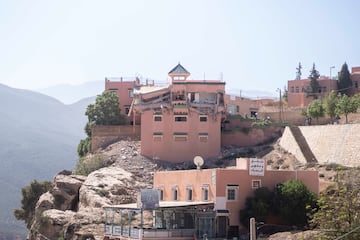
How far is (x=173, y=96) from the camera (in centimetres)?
5875

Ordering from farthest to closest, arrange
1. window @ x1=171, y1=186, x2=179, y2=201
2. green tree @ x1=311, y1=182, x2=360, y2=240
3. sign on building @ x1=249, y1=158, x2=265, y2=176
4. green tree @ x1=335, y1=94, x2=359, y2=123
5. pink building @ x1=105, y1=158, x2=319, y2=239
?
green tree @ x1=335, y1=94, x2=359, y2=123 < window @ x1=171, y1=186, x2=179, y2=201 < sign on building @ x1=249, y1=158, x2=265, y2=176 < pink building @ x1=105, y1=158, x2=319, y2=239 < green tree @ x1=311, y1=182, x2=360, y2=240

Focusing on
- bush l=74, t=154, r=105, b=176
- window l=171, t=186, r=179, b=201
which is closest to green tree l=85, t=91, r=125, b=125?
bush l=74, t=154, r=105, b=176

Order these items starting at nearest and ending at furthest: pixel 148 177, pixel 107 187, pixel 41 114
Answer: pixel 107 187 < pixel 148 177 < pixel 41 114

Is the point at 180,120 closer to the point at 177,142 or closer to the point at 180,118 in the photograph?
the point at 180,118

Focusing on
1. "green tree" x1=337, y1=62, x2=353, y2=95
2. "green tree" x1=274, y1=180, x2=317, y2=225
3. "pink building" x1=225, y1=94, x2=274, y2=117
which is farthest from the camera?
"green tree" x1=337, y1=62, x2=353, y2=95

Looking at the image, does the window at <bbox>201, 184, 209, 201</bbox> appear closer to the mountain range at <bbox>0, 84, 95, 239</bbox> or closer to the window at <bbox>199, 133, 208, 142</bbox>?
the window at <bbox>199, 133, 208, 142</bbox>

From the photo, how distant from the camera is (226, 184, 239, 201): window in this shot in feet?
134

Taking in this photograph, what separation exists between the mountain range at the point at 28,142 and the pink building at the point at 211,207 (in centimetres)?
5464

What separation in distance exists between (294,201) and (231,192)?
3.57 m

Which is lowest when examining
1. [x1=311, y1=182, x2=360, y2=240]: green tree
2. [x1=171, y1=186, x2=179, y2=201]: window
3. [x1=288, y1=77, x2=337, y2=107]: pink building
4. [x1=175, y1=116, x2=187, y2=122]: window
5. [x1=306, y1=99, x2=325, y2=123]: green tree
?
[x1=311, y1=182, x2=360, y2=240]: green tree

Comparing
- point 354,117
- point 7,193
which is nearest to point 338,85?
point 354,117

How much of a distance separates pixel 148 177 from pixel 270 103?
23235 millimetres

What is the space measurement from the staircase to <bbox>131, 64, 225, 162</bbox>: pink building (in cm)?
637

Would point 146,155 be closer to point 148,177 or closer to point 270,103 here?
point 148,177
